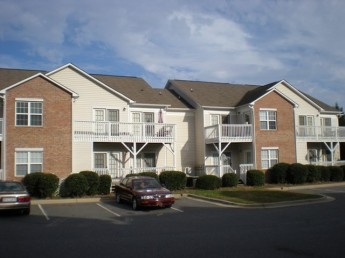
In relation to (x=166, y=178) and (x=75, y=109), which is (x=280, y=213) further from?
(x=75, y=109)

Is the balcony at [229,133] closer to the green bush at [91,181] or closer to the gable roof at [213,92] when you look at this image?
the gable roof at [213,92]

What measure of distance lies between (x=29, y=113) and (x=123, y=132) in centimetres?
622

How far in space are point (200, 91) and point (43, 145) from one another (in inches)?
598

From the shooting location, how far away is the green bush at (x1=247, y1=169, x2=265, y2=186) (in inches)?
1191

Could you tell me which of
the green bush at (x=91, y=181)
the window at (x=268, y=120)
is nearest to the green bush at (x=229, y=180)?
the window at (x=268, y=120)

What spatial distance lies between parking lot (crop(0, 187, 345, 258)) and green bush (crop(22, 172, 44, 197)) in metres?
3.87

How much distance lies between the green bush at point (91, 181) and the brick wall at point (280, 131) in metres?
13.3

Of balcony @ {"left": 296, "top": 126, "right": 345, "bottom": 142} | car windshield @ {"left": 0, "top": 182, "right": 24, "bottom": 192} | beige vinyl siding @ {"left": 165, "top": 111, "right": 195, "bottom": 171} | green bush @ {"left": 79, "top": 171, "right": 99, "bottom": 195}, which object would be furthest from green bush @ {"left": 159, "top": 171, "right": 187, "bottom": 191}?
balcony @ {"left": 296, "top": 126, "right": 345, "bottom": 142}

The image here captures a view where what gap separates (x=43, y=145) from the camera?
85.2 ft

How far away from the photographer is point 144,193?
19.6 meters

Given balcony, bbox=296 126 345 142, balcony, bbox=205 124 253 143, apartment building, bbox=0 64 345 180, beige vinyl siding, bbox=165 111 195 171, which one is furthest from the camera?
balcony, bbox=296 126 345 142

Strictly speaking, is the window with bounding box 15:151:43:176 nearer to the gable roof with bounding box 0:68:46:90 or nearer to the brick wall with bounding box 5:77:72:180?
the brick wall with bounding box 5:77:72:180

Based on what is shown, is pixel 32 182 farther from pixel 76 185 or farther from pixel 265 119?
pixel 265 119

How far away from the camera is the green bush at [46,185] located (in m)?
23.8
